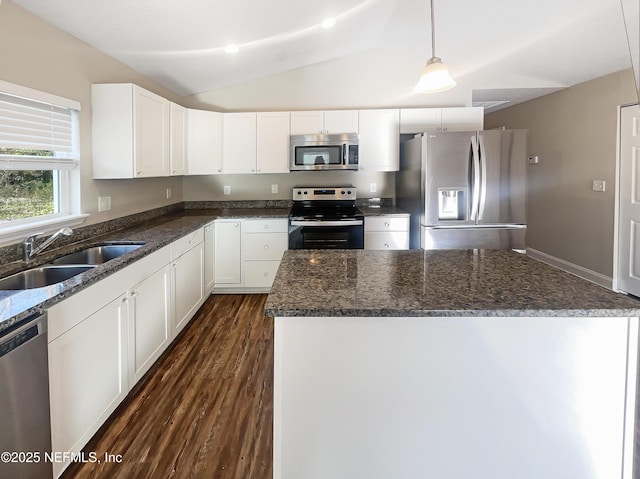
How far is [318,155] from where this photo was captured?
432cm

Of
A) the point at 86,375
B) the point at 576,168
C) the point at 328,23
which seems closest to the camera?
the point at 86,375

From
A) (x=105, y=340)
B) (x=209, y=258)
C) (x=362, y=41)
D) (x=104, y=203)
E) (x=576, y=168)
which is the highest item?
(x=362, y=41)

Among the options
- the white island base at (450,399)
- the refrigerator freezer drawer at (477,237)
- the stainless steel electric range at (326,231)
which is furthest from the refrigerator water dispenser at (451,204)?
the white island base at (450,399)

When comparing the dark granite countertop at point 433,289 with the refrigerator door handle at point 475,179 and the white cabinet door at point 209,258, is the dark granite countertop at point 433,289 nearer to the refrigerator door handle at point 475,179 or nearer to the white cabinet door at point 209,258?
the refrigerator door handle at point 475,179

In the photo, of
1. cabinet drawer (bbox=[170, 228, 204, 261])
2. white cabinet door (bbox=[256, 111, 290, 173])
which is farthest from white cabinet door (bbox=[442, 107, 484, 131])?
cabinet drawer (bbox=[170, 228, 204, 261])

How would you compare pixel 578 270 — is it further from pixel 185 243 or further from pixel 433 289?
pixel 185 243

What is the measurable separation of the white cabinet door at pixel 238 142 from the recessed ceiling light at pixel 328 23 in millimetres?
1256

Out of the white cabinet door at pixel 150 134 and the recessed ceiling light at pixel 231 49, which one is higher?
the recessed ceiling light at pixel 231 49

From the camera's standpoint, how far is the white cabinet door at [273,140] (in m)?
4.40

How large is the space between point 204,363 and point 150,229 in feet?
3.92

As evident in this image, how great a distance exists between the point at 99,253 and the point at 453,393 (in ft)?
7.58

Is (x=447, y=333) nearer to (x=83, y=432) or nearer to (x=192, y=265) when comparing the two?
(x=83, y=432)

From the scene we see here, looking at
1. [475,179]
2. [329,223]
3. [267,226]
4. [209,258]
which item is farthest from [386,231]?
[209,258]

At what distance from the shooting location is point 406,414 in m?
1.38
